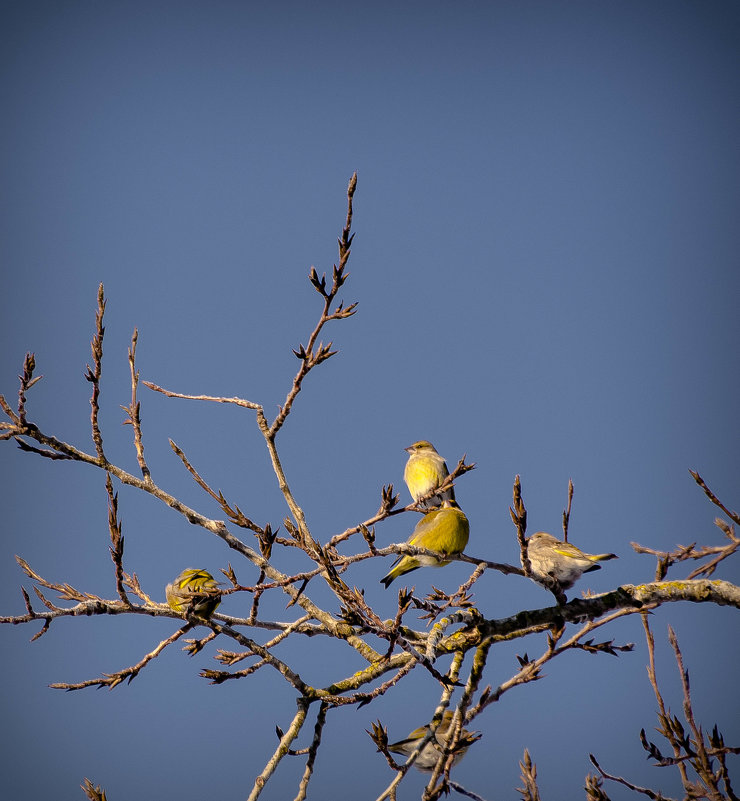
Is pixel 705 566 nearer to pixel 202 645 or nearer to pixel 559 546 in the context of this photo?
pixel 559 546

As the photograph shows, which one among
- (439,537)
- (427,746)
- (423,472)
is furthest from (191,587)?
(423,472)

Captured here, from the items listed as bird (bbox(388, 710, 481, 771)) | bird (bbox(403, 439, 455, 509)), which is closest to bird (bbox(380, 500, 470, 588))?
bird (bbox(388, 710, 481, 771))

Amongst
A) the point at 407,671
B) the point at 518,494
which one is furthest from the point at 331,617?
the point at 518,494

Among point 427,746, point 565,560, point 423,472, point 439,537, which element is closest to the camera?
point 565,560

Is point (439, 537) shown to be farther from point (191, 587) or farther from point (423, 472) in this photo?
point (423, 472)

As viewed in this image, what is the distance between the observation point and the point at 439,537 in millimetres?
5535

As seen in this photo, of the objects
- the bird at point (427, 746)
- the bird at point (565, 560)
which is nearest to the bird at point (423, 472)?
the bird at point (427, 746)

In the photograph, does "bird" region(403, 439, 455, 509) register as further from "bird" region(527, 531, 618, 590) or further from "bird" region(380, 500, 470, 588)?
"bird" region(527, 531, 618, 590)

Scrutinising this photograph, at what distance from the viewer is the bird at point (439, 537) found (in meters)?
5.53

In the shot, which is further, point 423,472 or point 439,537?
point 423,472

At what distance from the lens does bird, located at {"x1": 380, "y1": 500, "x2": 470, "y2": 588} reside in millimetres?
5527

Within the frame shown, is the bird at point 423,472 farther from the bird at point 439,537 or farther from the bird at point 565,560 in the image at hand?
the bird at point 565,560

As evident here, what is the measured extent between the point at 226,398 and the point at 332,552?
106cm

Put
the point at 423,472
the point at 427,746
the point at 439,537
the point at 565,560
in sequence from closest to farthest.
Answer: the point at 565,560
the point at 439,537
the point at 427,746
the point at 423,472
